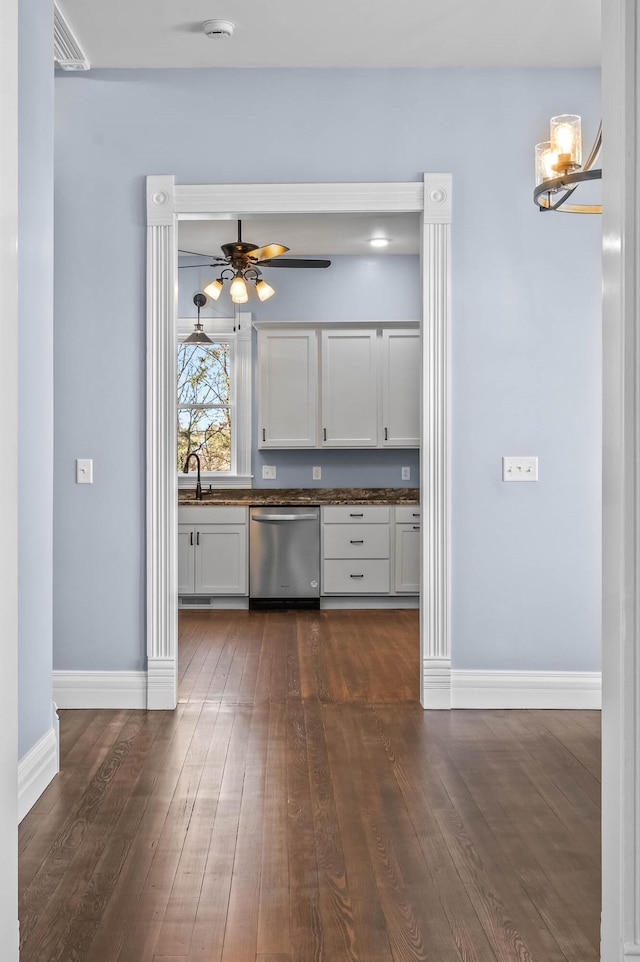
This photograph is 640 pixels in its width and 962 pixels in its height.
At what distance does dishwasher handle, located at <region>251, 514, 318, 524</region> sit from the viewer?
21.8 feet

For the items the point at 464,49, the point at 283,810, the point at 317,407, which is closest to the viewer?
the point at 283,810

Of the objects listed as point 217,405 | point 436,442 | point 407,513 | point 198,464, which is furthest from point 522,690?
point 217,405

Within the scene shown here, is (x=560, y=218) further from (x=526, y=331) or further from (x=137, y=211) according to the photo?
(x=137, y=211)

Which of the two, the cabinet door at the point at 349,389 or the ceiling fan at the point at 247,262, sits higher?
the ceiling fan at the point at 247,262

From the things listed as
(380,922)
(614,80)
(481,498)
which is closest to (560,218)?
(481,498)

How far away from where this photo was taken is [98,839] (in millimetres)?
2561

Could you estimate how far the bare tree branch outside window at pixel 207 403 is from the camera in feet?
23.9

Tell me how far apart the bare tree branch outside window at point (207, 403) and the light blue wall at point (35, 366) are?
4168 mm

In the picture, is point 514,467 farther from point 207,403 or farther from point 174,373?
point 207,403

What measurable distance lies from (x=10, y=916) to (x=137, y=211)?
3.20 metres

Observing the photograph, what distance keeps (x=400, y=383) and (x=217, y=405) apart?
156cm

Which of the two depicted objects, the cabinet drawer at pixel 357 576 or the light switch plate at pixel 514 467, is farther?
the cabinet drawer at pixel 357 576

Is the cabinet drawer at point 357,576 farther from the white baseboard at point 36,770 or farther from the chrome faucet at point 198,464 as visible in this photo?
Answer: the white baseboard at point 36,770

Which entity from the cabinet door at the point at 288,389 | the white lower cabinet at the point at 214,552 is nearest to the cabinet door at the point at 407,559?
the cabinet door at the point at 288,389
